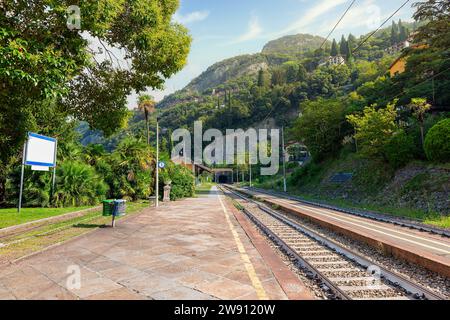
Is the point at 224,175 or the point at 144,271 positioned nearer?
the point at 144,271

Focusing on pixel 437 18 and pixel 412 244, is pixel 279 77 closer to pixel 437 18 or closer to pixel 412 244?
pixel 437 18

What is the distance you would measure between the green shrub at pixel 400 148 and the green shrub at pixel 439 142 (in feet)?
8.37

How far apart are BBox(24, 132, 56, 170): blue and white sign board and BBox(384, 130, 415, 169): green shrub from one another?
22250 millimetres

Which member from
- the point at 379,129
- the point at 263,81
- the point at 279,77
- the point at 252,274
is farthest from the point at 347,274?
the point at 263,81

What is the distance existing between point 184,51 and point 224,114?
418 ft

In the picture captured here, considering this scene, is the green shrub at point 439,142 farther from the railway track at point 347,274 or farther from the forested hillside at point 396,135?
the railway track at point 347,274

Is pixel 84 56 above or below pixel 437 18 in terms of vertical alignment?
below

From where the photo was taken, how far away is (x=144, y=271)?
520 cm

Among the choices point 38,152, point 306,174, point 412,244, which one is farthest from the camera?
point 306,174

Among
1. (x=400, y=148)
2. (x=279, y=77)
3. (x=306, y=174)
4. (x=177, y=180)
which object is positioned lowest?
(x=177, y=180)

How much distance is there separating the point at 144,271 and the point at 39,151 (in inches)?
389

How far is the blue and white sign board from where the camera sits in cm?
1172

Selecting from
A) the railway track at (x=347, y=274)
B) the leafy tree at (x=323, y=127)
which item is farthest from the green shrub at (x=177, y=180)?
the leafy tree at (x=323, y=127)

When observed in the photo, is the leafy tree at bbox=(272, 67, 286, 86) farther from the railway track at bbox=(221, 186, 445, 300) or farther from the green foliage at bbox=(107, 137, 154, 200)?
the railway track at bbox=(221, 186, 445, 300)
